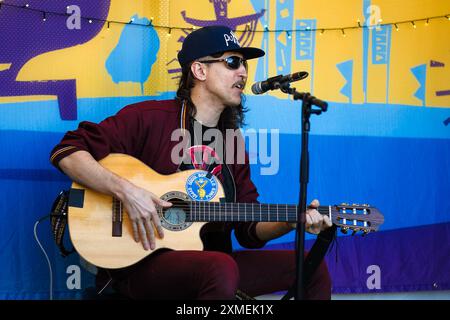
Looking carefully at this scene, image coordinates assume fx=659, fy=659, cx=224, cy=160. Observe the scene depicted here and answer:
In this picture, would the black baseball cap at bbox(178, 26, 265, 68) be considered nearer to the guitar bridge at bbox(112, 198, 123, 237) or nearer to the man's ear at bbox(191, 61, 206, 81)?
the man's ear at bbox(191, 61, 206, 81)

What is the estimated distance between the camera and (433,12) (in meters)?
4.53

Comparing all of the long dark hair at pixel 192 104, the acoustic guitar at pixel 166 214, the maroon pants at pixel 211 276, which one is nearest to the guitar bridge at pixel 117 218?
the acoustic guitar at pixel 166 214

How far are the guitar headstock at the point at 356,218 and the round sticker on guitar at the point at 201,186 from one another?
61 centimetres

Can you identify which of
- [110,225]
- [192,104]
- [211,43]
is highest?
[211,43]

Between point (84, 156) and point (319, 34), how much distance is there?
81.2 inches

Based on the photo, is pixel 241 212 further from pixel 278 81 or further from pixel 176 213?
pixel 278 81

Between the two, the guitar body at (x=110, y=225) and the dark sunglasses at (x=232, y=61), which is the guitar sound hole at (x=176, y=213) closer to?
the guitar body at (x=110, y=225)

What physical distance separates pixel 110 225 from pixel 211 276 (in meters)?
0.59

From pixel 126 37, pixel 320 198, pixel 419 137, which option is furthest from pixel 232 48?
pixel 419 137

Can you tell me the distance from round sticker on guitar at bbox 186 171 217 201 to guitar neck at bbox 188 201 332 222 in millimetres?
56

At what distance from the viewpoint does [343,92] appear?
4477 millimetres

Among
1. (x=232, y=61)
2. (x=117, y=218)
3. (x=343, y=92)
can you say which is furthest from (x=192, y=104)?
(x=343, y=92)

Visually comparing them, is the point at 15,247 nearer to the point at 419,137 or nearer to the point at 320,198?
the point at 320,198

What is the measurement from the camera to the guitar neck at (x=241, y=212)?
322 centimetres
